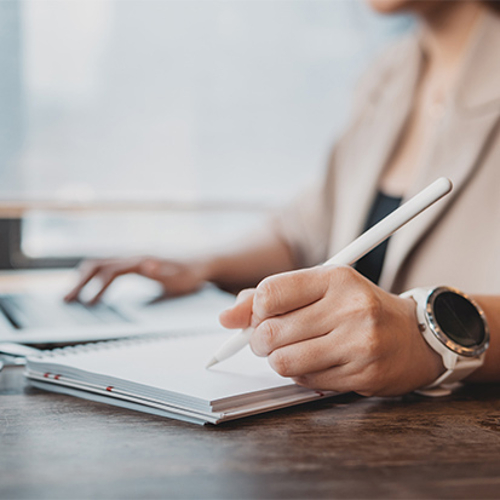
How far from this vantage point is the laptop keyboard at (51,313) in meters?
0.77

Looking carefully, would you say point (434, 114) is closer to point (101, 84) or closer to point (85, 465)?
point (101, 84)

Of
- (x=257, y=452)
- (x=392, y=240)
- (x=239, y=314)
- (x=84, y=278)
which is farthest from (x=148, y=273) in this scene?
(x=257, y=452)

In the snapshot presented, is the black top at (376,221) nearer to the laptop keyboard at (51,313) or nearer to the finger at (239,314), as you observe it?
the laptop keyboard at (51,313)

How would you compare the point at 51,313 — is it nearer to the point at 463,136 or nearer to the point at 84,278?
the point at 84,278

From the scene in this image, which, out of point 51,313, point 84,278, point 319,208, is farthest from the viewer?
point 319,208

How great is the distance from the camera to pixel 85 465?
0.39 meters

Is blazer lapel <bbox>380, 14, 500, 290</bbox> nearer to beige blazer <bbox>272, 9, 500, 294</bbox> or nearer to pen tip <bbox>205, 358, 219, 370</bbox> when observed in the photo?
beige blazer <bbox>272, 9, 500, 294</bbox>

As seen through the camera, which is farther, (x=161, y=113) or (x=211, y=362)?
(x=161, y=113)

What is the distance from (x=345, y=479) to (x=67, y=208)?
3.30ft

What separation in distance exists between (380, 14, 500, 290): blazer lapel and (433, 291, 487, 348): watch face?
0.32 metres

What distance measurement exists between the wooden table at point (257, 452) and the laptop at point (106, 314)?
183 millimetres

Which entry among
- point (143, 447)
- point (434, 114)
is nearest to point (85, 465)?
point (143, 447)

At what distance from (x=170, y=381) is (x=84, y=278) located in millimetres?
476

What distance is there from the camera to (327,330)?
50 cm
